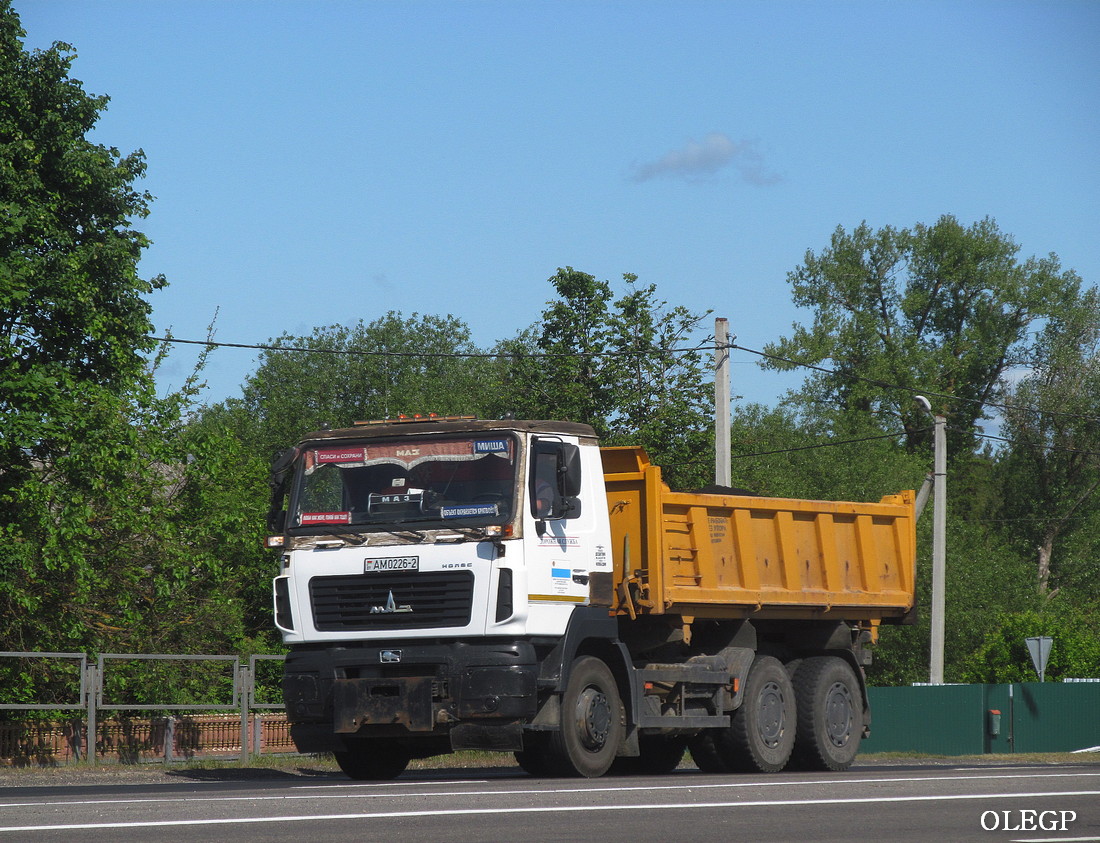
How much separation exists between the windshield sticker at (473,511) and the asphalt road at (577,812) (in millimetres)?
2172

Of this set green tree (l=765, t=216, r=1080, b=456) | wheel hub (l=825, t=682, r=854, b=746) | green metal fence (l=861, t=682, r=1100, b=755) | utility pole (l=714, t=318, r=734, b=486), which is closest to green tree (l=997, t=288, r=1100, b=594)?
green tree (l=765, t=216, r=1080, b=456)

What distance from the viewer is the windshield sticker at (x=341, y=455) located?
13844 mm

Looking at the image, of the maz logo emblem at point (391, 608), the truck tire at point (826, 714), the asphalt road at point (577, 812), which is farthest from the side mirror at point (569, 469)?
the truck tire at point (826, 714)

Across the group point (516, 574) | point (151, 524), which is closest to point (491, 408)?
point (151, 524)

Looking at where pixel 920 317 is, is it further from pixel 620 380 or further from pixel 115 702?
pixel 115 702

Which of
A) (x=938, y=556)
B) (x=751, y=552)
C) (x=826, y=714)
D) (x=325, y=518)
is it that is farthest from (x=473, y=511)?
(x=938, y=556)

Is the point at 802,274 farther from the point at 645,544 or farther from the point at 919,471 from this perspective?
the point at 645,544

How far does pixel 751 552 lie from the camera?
51.9ft

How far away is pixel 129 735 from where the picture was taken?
19156 mm

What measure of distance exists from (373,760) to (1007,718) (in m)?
21.7

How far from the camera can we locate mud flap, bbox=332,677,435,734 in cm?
1297

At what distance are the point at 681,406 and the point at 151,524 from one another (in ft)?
67.3

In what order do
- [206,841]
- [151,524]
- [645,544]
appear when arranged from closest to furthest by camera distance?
[206,841] < [645,544] < [151,524]

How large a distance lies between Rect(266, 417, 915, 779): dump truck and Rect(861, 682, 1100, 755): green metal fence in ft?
60.0
